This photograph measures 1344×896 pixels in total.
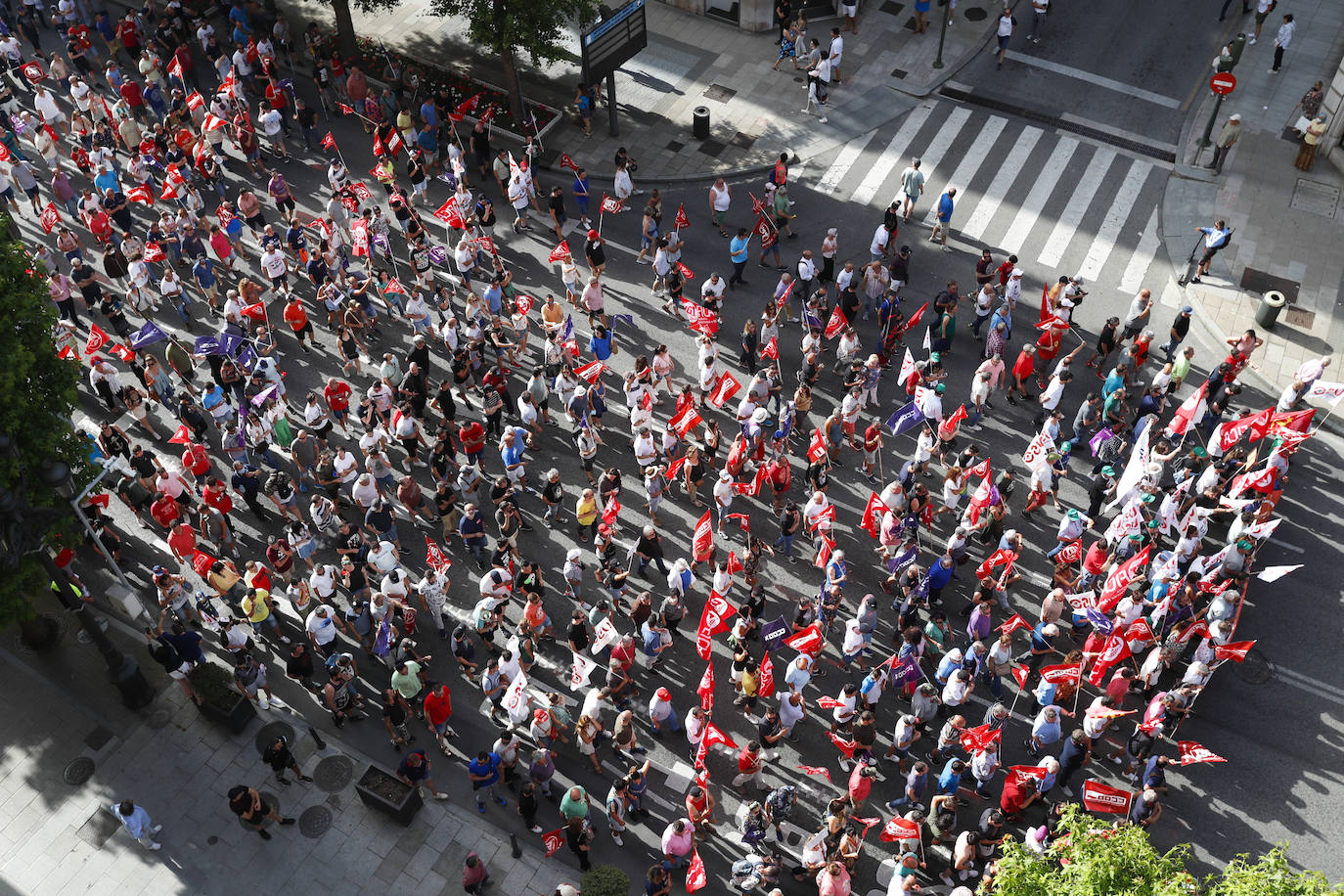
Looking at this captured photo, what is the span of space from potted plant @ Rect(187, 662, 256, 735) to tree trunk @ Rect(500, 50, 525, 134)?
1888 centimetres

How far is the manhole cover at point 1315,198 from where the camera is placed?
30859 millimetres

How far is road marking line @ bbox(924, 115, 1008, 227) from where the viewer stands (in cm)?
3219

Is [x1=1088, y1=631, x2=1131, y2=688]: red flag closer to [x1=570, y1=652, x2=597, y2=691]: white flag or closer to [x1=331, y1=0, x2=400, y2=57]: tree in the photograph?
[x1=570, y1=652, x2=597, y2=691]: white flag

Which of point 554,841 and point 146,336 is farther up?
point 146,336

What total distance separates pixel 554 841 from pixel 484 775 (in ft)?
5.14

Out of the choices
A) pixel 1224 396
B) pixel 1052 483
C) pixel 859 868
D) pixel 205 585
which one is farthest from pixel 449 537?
pixel 1224 396

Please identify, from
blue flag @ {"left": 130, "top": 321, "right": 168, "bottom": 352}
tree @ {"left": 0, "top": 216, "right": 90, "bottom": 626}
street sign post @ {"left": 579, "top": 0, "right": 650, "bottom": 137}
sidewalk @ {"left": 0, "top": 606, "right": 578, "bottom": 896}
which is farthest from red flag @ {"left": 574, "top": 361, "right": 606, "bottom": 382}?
street sign post @ {"left": 579, "top": 0, "right": 650, "bottom": 137}

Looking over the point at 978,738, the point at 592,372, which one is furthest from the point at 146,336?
the point at 978,738

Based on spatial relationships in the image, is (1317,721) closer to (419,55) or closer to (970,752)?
(970,752)

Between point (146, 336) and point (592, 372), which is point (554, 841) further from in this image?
point (146, 336)

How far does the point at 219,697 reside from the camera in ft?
70.1

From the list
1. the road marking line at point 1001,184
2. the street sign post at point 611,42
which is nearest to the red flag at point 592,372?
the street sign post at point 611,42

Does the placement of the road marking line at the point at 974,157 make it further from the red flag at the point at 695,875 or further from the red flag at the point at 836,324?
the red flag at the point at 695,875

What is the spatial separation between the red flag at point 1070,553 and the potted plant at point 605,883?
9.95 metres
